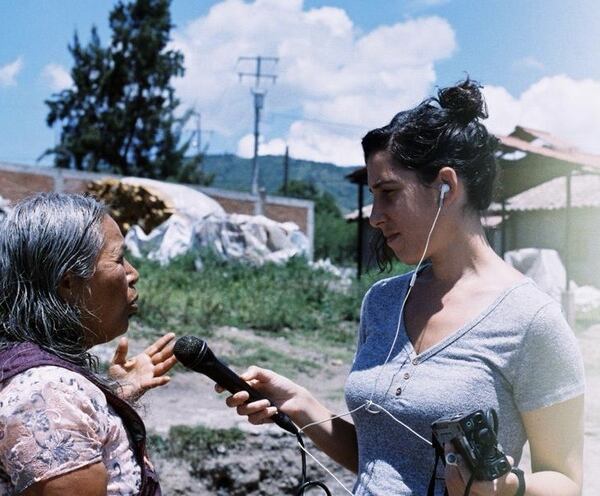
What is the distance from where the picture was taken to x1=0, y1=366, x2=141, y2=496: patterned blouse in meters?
1.52

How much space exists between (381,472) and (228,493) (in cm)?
340

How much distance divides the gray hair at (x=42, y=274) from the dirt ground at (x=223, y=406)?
2.34m

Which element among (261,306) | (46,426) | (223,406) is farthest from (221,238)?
(46,426)

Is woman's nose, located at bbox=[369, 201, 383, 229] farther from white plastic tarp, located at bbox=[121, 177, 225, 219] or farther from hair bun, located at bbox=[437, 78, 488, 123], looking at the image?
white plastic tarp, located at bbox=[121, 177, 225, 219]

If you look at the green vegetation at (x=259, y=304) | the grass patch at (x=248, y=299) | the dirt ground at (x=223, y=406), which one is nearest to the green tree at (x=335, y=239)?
the grass patch at (x=248, y=299)

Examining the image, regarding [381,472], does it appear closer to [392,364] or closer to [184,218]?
[392,364]

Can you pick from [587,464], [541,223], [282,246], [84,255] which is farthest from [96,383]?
[541,223]

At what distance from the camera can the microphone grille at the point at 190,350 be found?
6.33 feet

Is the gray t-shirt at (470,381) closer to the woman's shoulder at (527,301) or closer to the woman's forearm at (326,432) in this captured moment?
the woman's shoulder at (527,301)

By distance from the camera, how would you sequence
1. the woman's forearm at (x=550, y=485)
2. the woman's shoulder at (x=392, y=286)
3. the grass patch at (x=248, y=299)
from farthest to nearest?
the grass patch at (x=248, y=299) → the woman's shoulder at (x=392, y=286) → the woman's forearm at (x=550, y=485)

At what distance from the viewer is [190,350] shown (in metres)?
1.93

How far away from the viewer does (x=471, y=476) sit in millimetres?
1440

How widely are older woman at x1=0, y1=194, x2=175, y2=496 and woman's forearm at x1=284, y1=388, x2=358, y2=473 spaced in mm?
511

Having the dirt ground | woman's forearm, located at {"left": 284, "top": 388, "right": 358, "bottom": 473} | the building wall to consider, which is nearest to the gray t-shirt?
woman's forearm, located at {"left": 284, "top": 388, "right": 358, "bottom": 473}
